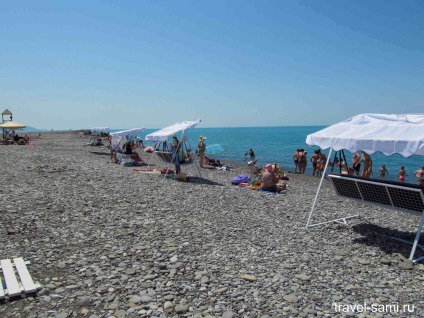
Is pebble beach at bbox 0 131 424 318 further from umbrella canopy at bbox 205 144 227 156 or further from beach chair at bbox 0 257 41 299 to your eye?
umbrella canopy at bbox 205 144 227 156

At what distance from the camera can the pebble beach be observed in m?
4.41

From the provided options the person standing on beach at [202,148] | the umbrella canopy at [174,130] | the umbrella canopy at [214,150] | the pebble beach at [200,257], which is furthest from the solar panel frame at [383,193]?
the umbrella canopy at [214,150]

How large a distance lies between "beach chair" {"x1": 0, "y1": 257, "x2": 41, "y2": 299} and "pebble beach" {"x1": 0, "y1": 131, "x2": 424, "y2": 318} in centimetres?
10

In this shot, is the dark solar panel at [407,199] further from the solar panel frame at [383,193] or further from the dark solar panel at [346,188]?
the dark solar panel at [346,188]

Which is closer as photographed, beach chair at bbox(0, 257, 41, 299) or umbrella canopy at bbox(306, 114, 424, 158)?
beach chair at bbox(0, 257, 41, 299)

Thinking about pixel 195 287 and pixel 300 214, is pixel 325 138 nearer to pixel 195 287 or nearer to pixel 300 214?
pixel 300 214

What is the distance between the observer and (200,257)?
234 inches

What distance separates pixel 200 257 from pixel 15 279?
9.25 feet

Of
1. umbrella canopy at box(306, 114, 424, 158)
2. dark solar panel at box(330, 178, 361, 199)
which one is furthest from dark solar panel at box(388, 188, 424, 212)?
dark solar panel at box(330, 178, 361, 199)

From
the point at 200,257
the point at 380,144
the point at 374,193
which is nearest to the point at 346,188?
the point at 374,193

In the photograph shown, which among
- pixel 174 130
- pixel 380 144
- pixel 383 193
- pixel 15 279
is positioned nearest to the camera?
pixel 15 279

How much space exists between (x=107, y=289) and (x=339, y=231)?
5.37m

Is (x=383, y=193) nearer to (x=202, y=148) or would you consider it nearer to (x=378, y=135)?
(x=378, y=135)

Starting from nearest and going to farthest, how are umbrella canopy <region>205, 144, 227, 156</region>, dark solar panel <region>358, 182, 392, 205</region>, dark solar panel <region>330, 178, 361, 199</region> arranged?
dark solar panel <region>358, 182, 392, 205</region>
dark solar panel <region>330, 178, 361, 199</region>
umbrella canopy <region>205, 144, 227, 156</region>
